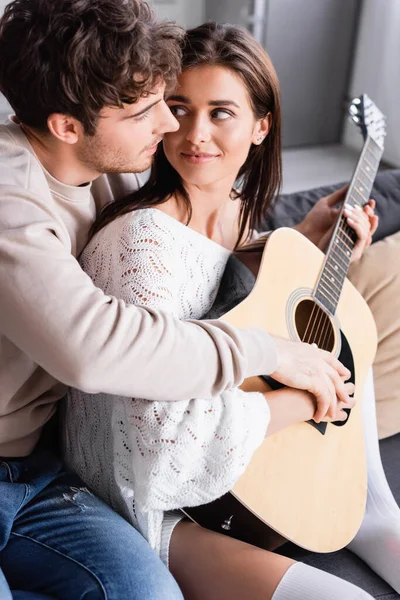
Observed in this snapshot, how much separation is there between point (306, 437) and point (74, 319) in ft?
1.78

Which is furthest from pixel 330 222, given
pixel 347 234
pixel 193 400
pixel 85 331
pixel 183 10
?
pixel 183 10

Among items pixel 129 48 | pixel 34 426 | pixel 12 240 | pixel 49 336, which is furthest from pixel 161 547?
pixel 129 48

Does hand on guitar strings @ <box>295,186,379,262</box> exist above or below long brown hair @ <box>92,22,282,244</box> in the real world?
below

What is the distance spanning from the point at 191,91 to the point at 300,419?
0.60 m

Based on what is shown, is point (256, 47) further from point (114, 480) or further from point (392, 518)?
point (392, 518)

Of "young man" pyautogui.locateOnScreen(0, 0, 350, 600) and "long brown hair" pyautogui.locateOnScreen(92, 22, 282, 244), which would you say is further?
"long brown hair" pyautogui.locateOnScreen(92, 22, 282, 244)

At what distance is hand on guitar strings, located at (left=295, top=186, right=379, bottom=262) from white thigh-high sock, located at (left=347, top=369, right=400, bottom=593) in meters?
0.30

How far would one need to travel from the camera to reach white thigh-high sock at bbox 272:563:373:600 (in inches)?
45.8

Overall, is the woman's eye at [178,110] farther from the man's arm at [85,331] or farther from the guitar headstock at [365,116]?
the guitar headstock at [365,116]

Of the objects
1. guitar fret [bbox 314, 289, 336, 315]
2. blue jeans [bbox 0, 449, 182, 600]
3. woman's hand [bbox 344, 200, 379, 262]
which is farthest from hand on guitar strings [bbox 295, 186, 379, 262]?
blue jeans [bbox 0, 449, 182, 600]

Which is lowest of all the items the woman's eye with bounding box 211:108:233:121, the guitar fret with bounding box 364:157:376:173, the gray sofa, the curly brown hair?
the gray sofa

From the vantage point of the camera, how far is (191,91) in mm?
1317

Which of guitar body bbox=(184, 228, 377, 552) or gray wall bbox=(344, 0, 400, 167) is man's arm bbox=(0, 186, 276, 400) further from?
gray wall bbox=(344, 0, 400, 167)

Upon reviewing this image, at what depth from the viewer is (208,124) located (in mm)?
1343
